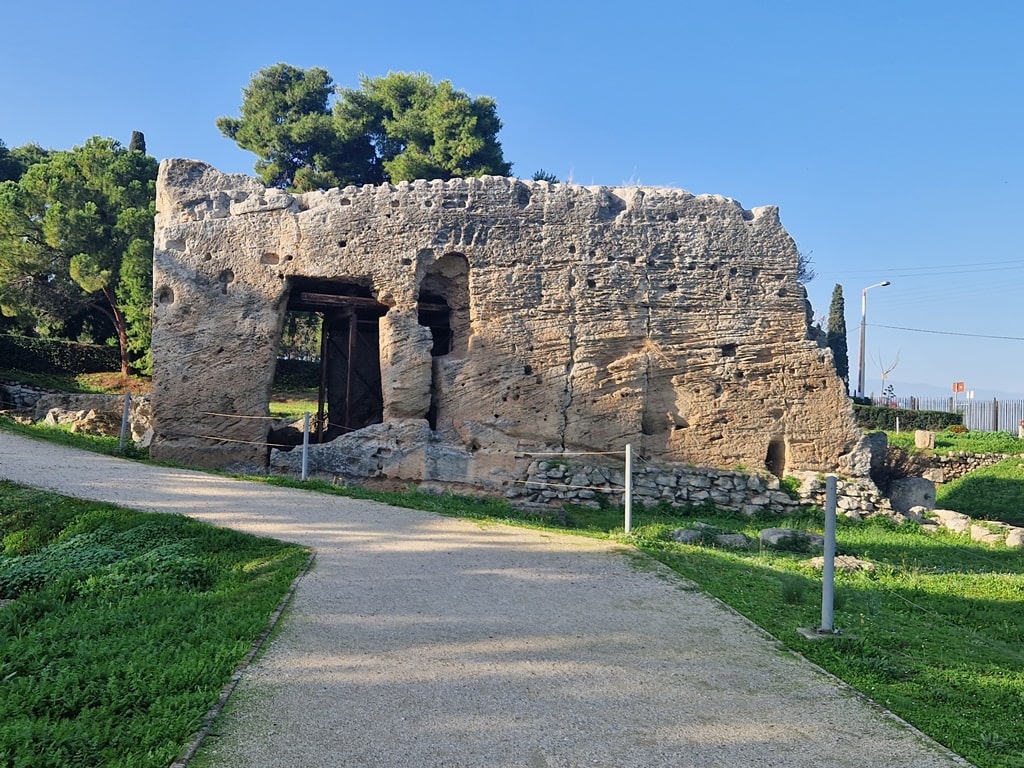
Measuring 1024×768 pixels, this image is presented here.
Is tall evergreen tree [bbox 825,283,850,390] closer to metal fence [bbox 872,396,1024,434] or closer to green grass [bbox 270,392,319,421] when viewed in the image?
metal fence [bbox 872,396,1024,434]

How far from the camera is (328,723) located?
12.9 feet

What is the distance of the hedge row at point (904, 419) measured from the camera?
28203 mm

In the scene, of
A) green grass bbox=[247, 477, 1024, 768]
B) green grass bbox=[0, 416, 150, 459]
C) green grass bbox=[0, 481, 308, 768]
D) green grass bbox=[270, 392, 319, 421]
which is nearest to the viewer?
green grass bbox=[0, 481, 308, 768]

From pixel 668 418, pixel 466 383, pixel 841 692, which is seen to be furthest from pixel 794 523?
pixel 841 692

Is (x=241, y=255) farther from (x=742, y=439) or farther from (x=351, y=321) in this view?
(x=742, y=439)

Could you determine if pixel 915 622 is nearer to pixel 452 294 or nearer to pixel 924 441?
pixel 452 294

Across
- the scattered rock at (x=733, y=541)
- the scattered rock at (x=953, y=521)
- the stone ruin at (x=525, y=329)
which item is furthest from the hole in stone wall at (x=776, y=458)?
the scattered rock at (x=733, y=541)

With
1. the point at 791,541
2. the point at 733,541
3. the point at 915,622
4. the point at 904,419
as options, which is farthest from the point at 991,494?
the point at 915,622

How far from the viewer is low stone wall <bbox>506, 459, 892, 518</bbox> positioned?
12812mm

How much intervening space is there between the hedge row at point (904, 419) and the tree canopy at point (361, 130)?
1787 centimetres

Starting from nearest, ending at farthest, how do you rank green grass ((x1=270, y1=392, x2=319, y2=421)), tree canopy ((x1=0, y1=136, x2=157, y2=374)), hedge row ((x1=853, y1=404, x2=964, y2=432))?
green grass ((x1=270, y1=392, x2=319, y2=421)) < tree canopy ((x1=0, y1=136, x2=157, y2=374)) < hedge row ((x1=853, y1=404, x2=964, y2=432))

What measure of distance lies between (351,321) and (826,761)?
12239 mm

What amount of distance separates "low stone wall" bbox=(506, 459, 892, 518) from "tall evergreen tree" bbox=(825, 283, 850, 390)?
30.3m

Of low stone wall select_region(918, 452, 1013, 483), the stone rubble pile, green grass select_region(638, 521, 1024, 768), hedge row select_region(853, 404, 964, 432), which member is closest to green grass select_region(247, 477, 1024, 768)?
green grass select_region(638, 521, 1024, 768)
